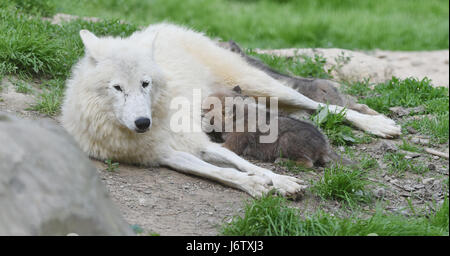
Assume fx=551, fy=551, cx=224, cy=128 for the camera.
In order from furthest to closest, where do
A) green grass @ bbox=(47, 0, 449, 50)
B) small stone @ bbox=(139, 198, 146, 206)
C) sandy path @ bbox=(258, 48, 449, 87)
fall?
green grass @ bbox=(47, 0, 449, 50) → sandy path @ bbox=(258, 48, 449, 87) → small stone @ bbox=(139, 198, 146, 206)

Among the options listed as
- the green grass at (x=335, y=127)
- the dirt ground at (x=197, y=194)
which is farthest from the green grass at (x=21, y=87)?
the green grass at (x=335, y=127)

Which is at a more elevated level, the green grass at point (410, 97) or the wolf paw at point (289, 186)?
the green grass at point (410, 97)

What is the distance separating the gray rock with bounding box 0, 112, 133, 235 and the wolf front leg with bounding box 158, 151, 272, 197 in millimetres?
1502

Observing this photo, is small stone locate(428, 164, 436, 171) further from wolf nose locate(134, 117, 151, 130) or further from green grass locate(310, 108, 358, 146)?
wolf nose locate(134, 117, 151, 130)

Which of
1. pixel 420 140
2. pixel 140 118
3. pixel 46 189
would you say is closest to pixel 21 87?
pixel 140 118

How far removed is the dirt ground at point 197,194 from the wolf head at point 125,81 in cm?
45

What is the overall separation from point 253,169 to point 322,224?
1257mm

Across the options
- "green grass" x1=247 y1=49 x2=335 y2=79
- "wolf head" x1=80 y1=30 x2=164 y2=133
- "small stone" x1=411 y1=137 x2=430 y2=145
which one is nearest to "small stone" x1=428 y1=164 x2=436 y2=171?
"small stone" x1=411 y1=137 x2=430 y2=145

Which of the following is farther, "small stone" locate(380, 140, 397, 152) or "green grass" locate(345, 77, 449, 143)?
"green grass" locate(345, 77, 449, 143)

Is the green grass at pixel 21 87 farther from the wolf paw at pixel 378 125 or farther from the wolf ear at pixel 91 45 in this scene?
the wolf paw at pixel 378 125

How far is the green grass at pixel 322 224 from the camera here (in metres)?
3.28

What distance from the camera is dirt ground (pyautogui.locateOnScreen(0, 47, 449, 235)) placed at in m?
3.66
